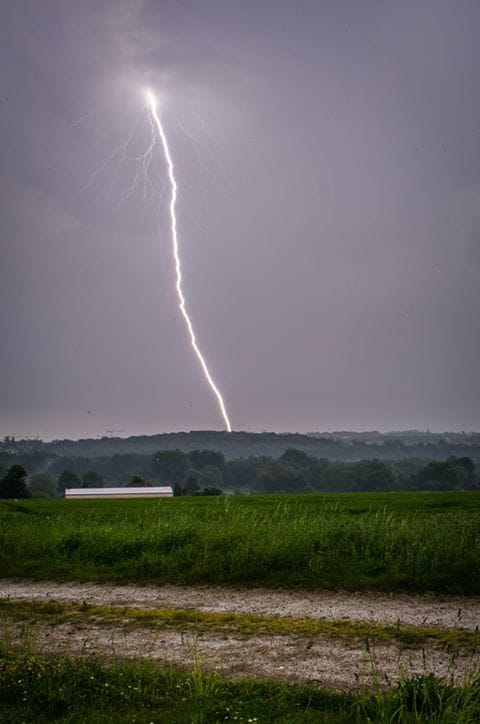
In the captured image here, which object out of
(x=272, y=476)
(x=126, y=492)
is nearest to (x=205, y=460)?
(x=272, y=476)

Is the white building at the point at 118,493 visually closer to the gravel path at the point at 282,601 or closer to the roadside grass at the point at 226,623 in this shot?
the gravel path at the point at 282,601

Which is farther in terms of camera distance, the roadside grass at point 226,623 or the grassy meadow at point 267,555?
the grassy meadow at point 267,555

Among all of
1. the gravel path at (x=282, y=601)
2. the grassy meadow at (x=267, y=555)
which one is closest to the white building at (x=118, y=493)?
the grassy meadow at (x=267, y=555)

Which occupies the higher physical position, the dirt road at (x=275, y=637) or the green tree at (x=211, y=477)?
the dirt road at (x=275, y=637)

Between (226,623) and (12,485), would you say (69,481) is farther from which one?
(226,623)

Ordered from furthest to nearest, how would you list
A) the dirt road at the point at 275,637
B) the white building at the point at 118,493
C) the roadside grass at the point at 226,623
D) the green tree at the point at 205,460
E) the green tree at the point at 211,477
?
the green tree at the point at 205,460, the green tree at the point at 211,477, the white building at the point at 118,493, the roadside grass at the point at 226,623, the dirt road at the point at 275,637

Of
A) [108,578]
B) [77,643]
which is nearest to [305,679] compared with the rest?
[77,643]

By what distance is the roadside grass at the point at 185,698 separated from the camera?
544 centimetres

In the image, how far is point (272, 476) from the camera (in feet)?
450

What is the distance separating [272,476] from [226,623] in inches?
5125

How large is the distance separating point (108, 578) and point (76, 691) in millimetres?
7634

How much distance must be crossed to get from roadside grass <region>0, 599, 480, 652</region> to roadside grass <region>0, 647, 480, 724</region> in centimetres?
230

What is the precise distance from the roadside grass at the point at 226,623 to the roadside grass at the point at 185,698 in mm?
2301

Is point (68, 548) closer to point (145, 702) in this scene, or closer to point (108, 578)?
point (108, 578)
